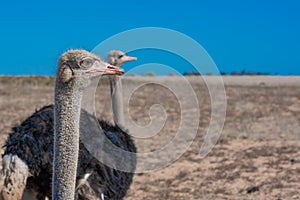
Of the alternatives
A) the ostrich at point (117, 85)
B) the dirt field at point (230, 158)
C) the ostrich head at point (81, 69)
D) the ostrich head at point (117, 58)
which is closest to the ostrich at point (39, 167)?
the ostrich head at point (81, 69)

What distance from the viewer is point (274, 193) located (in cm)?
618

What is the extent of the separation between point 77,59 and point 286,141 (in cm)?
757

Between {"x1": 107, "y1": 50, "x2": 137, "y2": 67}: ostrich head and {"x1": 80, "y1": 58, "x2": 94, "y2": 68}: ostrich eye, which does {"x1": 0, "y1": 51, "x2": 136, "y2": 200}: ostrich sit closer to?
{"x1": 80, "y1": 58, "x2": 94, "y2": 68}: ostrich eye

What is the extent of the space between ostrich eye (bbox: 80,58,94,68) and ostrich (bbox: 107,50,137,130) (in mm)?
2666

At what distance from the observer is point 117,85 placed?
545 cm

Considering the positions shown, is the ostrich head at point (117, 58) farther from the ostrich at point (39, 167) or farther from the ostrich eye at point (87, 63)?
the ostrich eye at point (87, 63)

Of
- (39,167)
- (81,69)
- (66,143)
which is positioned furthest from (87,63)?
(39,167)

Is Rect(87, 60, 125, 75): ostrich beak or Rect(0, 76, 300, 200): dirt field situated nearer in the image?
Rect(87, 60, 125, 75): ostrich beak

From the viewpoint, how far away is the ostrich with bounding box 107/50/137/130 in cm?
530

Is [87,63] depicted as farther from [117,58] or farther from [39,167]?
[117,58]

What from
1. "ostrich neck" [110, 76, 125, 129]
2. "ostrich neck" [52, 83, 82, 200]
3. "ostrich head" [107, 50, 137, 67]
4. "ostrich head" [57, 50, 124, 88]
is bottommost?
"ostrich neck" [52, 83, 82, 200]

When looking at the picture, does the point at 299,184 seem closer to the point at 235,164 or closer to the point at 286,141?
the point at 235,164

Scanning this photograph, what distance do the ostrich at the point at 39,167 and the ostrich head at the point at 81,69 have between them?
1.14 metres

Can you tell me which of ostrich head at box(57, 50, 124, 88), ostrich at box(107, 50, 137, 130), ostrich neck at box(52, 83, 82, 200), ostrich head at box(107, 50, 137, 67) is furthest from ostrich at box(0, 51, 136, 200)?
ostrich head at box(107, 50, 137, 67)
